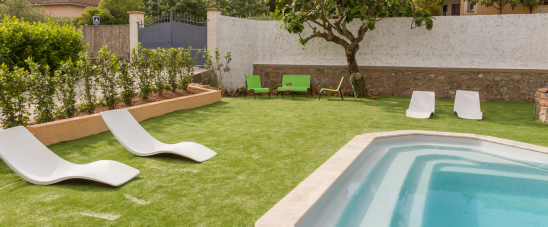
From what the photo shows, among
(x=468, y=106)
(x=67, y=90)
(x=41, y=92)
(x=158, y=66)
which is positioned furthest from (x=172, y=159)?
(x=468, y=106)

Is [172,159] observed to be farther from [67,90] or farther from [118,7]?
[118,7]

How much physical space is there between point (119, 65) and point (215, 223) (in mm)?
5826

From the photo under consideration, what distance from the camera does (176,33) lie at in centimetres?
1402

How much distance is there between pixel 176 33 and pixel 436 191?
1153 cm

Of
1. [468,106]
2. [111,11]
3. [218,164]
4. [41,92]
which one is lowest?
[218,164]

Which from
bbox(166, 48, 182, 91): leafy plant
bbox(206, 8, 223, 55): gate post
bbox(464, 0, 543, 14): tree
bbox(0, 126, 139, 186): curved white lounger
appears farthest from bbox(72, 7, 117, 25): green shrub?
bbox(0, 126, 139, 186): curved white lounger

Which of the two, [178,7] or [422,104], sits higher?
[178,7]

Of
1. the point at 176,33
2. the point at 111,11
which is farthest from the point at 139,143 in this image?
the point at 111,11

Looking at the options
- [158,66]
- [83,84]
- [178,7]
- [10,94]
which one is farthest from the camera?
[178,7]

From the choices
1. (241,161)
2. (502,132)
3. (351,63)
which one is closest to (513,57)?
(351,63)

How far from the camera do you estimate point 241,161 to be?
5133 millimetres

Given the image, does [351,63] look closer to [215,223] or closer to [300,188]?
[300,188]

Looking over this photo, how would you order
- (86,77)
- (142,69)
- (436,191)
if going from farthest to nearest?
(142,69) < (86,77) < (436,191)

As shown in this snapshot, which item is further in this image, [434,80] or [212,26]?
[212,26]
